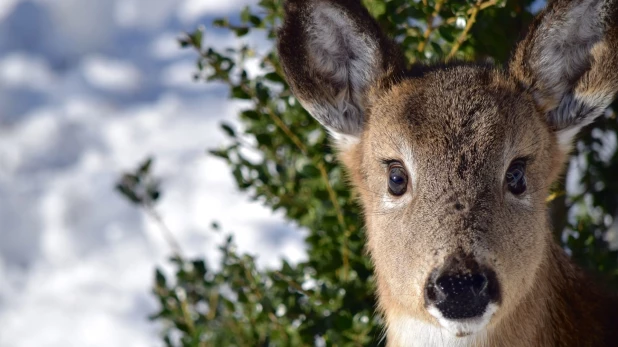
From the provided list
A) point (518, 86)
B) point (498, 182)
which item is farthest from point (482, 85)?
point (498, 182)

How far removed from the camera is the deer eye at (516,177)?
14.5ft

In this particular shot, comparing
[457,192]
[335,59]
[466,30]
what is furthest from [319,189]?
[457,192]

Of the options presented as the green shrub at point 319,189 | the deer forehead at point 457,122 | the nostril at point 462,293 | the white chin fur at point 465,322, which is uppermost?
the deer forehead at point 457,122

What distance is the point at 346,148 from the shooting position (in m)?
5.12

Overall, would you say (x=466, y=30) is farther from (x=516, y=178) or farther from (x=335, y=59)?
(x=516, y=178)

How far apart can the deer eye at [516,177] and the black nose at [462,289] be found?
23.3 inches

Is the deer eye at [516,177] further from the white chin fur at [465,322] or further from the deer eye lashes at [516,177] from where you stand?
the white chin fur at [465,322]

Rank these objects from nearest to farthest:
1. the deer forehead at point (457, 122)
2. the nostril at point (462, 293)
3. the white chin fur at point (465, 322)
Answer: the nostril at point (462, 293)
the white chin fur at point (465, 322)
the deer forehead at point (457, 122)

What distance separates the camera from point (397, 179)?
457 centimetres

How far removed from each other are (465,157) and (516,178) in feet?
1.08

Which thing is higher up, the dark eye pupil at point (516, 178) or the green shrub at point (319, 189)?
the dark eye pupil at point (516, 178)

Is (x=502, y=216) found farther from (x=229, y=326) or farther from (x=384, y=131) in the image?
(x=229, y=326)

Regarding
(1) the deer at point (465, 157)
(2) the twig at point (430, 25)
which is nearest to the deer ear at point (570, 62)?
(1) the deer at point (465, 157)

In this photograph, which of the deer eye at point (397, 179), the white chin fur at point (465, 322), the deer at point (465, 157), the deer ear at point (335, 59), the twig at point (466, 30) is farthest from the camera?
the twig at point (466, 30)
